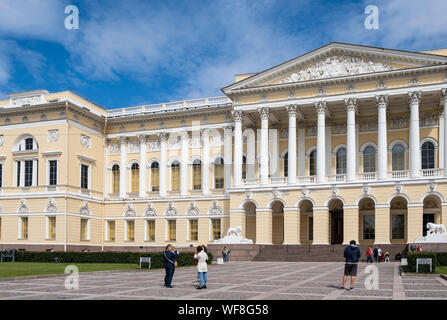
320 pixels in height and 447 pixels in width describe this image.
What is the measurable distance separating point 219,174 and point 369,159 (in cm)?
1423

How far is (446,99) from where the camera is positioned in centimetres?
4338

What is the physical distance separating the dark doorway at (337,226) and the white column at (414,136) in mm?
8150

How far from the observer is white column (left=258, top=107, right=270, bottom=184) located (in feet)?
160

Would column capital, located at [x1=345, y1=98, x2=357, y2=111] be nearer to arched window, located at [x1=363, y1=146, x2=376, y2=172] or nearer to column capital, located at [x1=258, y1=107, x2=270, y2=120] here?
arched window, located at [x1=363, y1=146, x2=376, y2=172]

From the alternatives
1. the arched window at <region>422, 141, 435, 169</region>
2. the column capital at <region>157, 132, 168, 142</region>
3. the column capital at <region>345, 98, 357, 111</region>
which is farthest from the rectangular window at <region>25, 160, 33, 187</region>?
the arched window at <region>422, 141, 435, 169</region>

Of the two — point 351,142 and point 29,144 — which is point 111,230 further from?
point 351,142

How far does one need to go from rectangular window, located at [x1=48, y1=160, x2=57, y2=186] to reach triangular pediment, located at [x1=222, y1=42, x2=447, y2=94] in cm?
1763

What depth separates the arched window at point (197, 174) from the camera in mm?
55156

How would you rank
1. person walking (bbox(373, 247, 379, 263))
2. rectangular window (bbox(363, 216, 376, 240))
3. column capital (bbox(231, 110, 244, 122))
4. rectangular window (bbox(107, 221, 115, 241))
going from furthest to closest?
rectangular window (bbox(107, 221, 115, 241)) → column capital (bbox(231, 110, 244, 122)) → rectangular window (bbox(363, 216, 376, 240)) → person walking (bbox(373, 247, 379, 263))

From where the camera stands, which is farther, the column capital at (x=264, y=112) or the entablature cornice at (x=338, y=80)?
the column capital at (x=264, y=112)

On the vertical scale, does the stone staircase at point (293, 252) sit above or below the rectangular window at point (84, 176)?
below

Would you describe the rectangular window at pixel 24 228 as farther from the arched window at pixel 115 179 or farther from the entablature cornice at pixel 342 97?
the entablature cornice at pixel 342 97

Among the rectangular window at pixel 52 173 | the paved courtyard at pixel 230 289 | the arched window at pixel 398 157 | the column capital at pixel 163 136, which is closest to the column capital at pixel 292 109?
the arched window at pixel 398 157

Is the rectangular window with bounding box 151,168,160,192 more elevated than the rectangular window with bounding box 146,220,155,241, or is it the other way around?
the rectangular window with bounding box 151,168,160,192
